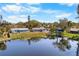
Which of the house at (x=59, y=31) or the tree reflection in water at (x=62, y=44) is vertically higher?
the house at (x=59, y=31)

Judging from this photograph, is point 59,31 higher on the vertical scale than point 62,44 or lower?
higher

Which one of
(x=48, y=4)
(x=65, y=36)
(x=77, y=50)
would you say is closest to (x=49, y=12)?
(x=48, y=4)

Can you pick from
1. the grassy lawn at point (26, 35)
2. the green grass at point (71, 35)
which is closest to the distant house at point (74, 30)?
the green grass at point (71, 35)

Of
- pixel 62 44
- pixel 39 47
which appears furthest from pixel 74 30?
pixel 39 47

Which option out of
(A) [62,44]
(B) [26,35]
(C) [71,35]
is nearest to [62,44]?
(A) [62,44]

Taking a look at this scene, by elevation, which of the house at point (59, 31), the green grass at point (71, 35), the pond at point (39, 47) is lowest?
the pond at point (39, 47)

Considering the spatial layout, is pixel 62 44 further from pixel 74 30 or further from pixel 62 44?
pixel 74 30

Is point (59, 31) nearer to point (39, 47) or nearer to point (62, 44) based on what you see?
point (62, 44)

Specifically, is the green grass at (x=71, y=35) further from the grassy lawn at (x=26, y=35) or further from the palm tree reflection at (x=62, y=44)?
the grassy lawn at (x=26, y=35)

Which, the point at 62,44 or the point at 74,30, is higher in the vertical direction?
the point at 74,30
